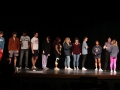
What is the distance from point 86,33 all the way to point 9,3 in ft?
14.4

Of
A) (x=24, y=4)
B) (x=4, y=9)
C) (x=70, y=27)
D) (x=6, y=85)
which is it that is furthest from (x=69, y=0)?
(x=6, y=85)

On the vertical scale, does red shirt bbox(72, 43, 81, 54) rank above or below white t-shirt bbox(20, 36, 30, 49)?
below

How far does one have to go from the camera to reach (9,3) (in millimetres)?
13055

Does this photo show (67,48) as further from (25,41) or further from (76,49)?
(25,41)

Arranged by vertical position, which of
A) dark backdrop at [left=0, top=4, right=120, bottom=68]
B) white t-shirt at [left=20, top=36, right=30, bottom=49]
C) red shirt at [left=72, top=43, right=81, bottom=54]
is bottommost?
red shirt at [left=72, top=43, right=81, bottom=54]

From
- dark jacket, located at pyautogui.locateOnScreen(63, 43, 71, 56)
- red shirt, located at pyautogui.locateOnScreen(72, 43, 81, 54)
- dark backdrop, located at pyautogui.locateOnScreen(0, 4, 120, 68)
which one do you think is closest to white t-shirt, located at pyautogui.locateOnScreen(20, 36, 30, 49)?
dark jacket, located at pyautogui.locateOnScreen(63, 43, 71, 56)

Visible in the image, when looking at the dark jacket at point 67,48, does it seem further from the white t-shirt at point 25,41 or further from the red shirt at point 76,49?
the white t-shirt at point 25,41

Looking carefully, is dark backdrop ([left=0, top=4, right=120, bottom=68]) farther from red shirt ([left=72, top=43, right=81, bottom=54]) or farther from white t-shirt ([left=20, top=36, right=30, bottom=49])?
white t-shirt ([left=20, top=36, right=30, bottom=49])

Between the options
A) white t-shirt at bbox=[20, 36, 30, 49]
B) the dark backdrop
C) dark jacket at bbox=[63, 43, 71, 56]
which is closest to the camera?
white t-shirt at bbox=[20, 36, 30, 49]

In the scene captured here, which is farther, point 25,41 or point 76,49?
point 76,49

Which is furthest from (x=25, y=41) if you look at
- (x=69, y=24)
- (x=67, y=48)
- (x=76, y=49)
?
(x=69, y=24)

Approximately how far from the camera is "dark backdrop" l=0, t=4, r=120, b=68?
13.4m

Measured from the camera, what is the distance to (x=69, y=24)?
1360 cm

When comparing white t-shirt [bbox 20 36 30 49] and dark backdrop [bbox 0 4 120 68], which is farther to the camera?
dark backdrop [bbox 0 4 120 68]
